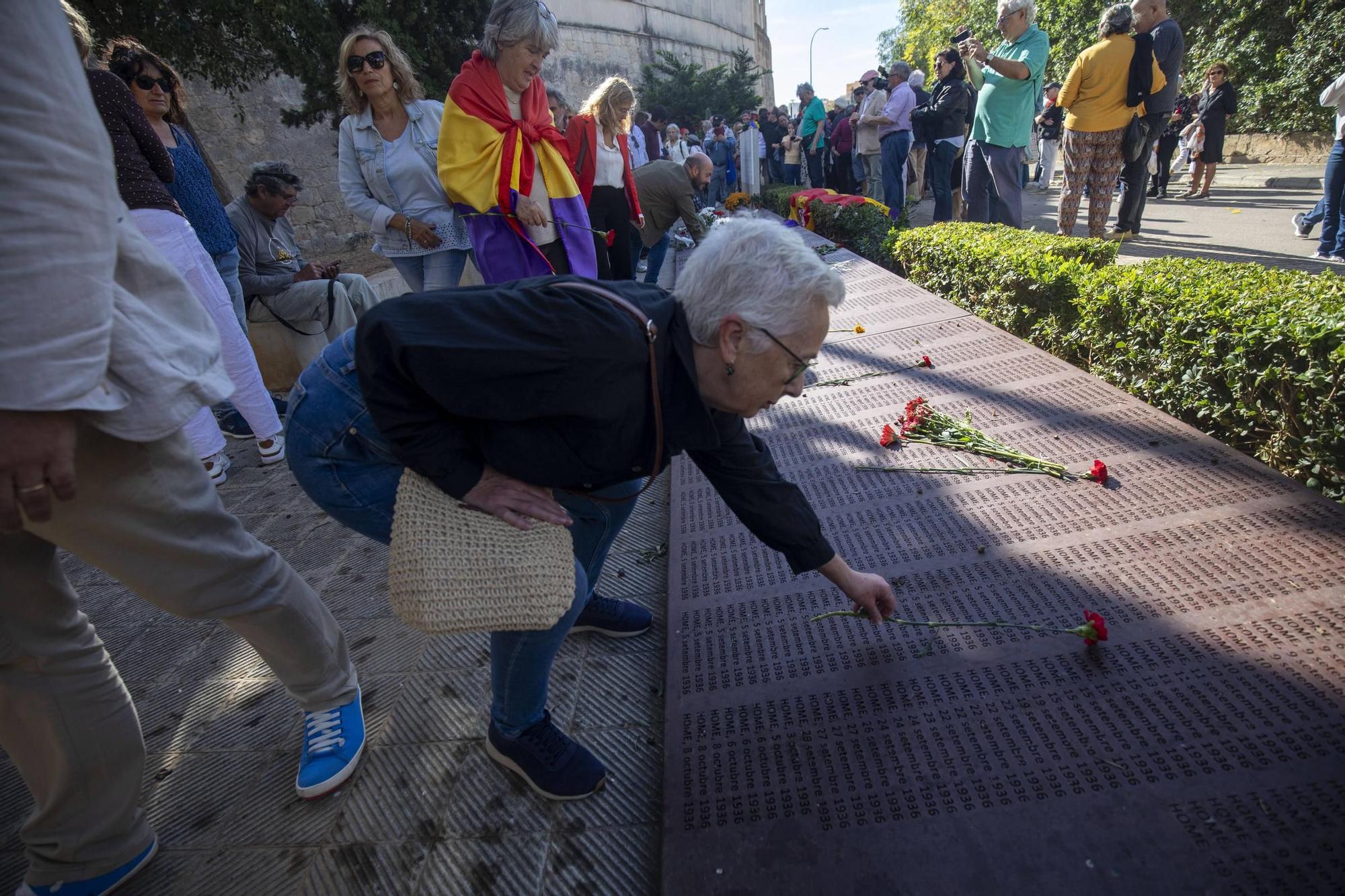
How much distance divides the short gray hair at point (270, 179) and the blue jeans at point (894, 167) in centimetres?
722

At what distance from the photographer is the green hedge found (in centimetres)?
254

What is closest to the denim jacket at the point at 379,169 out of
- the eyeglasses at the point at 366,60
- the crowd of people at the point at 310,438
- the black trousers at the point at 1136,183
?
the eyeglasses at the point at 366,60

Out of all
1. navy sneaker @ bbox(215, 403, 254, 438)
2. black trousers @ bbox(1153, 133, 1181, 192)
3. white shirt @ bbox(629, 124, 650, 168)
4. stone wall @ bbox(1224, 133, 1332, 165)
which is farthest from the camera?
stone wall @ bbox(1224, 133, 1332, 165)

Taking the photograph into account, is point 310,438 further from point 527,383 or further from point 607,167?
point 607,167

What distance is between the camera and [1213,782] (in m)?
1.59

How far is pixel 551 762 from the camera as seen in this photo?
1826 millimetres

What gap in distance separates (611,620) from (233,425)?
3.70 meters

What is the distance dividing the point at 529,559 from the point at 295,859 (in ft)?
3.57

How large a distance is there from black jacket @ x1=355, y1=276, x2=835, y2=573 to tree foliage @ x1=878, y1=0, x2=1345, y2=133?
17.0m

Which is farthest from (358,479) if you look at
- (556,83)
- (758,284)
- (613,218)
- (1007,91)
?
(556,83)

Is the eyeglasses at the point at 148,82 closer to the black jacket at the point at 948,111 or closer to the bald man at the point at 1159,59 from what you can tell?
the bald man at the point at 1159,59

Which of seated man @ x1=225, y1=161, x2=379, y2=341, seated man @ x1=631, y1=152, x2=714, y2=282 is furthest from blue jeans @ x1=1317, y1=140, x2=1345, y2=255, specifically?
seated man @ x1=225, y1=161, x2=379, y2=341

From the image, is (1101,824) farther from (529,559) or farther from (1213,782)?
(529,559)

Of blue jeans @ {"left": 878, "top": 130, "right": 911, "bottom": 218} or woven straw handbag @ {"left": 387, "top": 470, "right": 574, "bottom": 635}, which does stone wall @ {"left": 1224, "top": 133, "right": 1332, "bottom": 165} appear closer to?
blue jeans @ {"left": 878, "top": 130, "right": 911, "bottom": 218}
